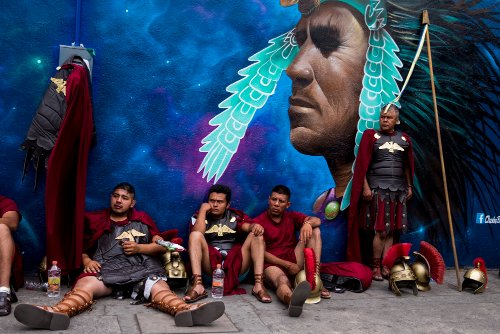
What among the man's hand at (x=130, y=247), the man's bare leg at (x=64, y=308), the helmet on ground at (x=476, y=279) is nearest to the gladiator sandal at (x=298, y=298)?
the man's hand at (x=130, y=247)

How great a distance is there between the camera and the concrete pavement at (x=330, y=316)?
4.06 metres

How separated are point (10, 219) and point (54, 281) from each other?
59 cm

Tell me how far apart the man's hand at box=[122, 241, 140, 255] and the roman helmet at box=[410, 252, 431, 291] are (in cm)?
249

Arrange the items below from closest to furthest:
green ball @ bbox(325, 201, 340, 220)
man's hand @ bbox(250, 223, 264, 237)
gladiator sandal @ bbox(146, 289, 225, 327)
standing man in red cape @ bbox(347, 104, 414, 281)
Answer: gladiator sandal @ bbox(146, 289, 225, 327) < man's hand @ bbox(250, 223, 264, 237) < standing man in red cape @ bbox(347, 104, 414, 281) < green ball @ bbox(325, 201, 340, 220)

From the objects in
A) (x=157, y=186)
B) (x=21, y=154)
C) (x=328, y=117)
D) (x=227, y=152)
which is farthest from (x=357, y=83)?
(x=21, y=154)

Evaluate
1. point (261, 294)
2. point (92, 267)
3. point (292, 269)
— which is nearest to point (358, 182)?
point (292, 269)

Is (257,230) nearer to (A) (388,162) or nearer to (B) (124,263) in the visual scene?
(B) (124,263)

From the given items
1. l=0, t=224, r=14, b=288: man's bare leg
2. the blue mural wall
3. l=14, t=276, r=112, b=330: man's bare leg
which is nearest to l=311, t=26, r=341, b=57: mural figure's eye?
the blue mural wall

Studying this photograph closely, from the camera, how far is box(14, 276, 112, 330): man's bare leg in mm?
3736

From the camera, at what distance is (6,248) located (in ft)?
14.4

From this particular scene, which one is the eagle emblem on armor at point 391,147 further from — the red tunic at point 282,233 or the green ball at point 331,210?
the red tunic at point 282,233

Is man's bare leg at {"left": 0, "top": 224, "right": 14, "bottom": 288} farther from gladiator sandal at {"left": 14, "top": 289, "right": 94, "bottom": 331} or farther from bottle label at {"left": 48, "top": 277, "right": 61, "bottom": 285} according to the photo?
gladiator sandal at {"left": 14, "top": 289, "right": 94, "bottom": 331}

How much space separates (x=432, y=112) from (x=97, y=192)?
3.54m

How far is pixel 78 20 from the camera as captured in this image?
5176mm
